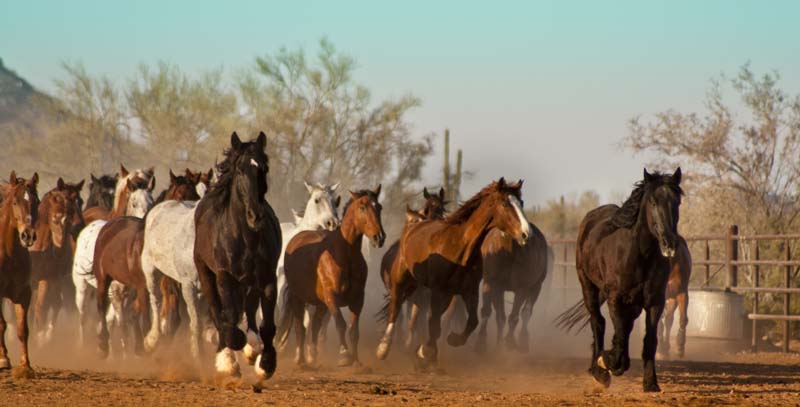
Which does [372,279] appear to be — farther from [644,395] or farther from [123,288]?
[644,395]

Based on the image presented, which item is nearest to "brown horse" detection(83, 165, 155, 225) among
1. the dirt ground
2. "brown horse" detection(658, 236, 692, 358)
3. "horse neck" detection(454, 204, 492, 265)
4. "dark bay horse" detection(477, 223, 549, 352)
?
the dirt ground

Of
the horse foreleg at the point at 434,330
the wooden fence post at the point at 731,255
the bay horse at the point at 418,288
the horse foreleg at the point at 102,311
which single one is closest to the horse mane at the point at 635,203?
the horse foreleg at the point at 434,330

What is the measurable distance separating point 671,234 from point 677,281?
784 cm

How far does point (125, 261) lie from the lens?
47.0 feet

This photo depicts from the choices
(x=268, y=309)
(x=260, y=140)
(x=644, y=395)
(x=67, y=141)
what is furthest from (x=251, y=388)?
(x=67, y=141)

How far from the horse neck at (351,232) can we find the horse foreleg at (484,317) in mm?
2487

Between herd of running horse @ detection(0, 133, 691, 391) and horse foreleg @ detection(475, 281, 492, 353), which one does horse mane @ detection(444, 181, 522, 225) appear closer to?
herd of running horse @ detection(0, 133, 691, 391)

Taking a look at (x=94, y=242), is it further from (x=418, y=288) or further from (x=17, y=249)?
(x=418, y=288)

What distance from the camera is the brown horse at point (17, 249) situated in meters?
11.4

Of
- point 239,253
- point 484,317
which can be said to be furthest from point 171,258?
point 484,317

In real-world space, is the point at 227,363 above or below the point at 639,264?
below

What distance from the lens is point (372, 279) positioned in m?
21.0

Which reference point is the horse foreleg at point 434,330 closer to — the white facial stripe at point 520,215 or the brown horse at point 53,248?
the white facial stripe at point 520,215

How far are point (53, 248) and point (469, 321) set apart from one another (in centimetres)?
632
